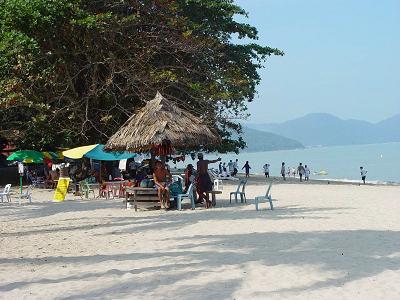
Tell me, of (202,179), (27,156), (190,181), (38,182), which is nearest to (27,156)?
(27,156)

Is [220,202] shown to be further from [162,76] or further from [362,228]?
[162,76]

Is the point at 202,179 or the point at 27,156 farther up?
the point at 27,156

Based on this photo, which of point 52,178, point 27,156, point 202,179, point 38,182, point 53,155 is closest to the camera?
point 202,179

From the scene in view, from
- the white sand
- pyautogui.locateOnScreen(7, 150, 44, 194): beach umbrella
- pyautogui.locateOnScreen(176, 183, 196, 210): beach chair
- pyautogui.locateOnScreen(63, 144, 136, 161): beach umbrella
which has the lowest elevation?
the white sand

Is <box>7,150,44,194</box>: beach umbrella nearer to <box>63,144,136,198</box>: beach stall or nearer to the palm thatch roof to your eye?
<box>63,144,136,198</box>: beach stall

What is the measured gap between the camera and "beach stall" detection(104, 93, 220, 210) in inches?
573

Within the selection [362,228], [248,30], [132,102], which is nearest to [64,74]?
[132,102]

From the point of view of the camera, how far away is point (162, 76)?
25.1 meters

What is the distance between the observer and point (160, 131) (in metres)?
14.6

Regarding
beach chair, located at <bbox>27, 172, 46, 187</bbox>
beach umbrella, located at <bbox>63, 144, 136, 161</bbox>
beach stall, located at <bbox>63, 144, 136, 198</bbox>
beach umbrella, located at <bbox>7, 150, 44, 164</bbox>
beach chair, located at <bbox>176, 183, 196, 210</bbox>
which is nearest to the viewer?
beach chair, located at <bbox>176, 183, 196, 210</bbox>

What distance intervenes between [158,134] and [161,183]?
1317 millimetres

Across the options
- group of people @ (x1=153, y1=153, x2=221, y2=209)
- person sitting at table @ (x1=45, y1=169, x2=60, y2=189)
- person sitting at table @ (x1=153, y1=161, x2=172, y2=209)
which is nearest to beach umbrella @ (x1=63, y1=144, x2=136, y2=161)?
person sitting at table @ (x1=45, y1=169, x2=60, y2=189)

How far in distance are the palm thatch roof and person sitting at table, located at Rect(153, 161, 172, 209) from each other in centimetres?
69

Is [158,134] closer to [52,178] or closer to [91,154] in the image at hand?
[91,154]
